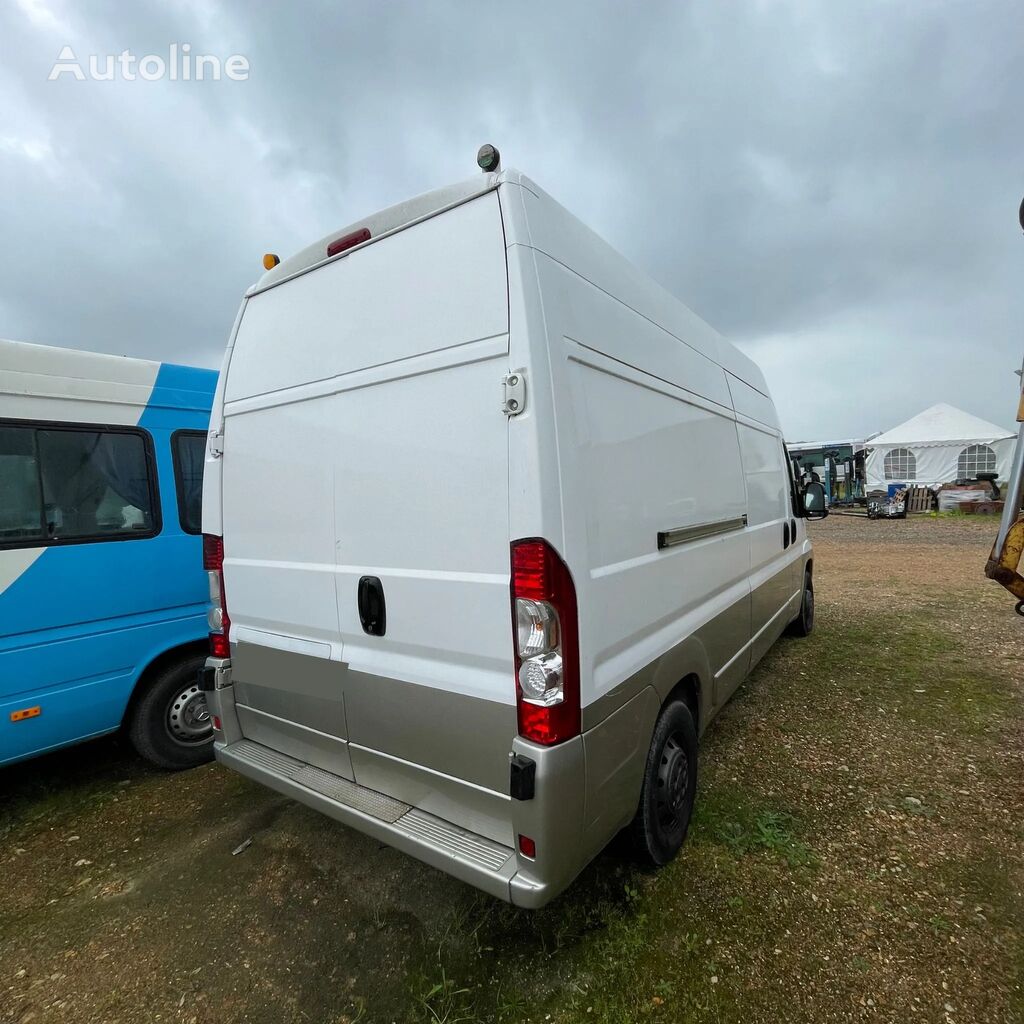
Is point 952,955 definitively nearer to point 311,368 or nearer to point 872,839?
point 872,839

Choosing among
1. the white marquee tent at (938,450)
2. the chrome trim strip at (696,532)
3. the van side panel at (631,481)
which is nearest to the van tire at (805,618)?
the chrome trim strip at (696,532)

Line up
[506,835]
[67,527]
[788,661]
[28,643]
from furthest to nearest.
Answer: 1. [788,661]
2. [67,527]
3. [28,643]
4. [506,835]

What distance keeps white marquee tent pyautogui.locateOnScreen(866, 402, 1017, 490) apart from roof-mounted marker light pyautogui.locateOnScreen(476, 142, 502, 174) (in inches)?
1067

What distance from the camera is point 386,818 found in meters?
2.14

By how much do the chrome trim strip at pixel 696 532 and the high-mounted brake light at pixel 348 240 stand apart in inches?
68.3

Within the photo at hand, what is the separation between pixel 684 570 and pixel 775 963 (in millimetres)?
1526

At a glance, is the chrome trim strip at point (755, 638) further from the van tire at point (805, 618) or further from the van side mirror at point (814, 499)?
the van side mirror at point (814, 499)

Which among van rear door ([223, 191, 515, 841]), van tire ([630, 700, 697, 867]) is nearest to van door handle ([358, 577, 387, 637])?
van rear door ([223, 191, 515, 841])

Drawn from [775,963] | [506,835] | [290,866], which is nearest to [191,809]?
[290,866]

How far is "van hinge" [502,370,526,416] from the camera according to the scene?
68.8 inches

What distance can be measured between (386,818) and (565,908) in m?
0.88

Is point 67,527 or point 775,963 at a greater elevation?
point 67,527

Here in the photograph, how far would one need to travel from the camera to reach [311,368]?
7.97 ft

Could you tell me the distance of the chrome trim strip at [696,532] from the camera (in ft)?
7.99
